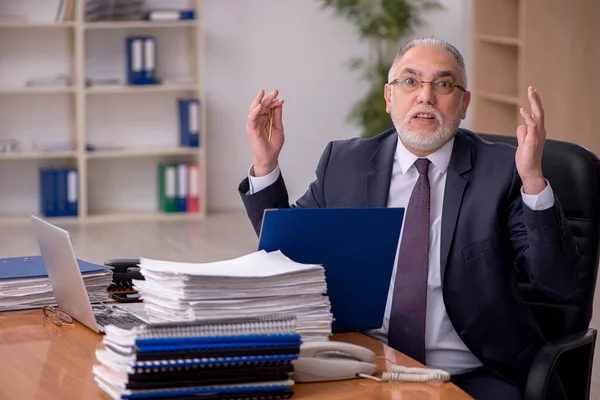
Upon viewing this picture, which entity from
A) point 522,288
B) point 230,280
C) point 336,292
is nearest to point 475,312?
point 522,288

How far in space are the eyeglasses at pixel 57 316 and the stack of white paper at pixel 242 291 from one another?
0.38 meters

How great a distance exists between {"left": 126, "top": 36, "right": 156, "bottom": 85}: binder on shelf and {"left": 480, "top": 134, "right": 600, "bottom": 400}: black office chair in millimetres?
5395

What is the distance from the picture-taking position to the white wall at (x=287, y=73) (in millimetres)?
8125

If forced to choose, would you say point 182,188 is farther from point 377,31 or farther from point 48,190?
point 377,31

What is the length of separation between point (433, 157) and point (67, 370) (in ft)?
3.51

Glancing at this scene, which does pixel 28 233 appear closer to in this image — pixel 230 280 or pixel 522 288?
pixel 522 288

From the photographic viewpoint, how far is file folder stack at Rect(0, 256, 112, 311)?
2.41 m

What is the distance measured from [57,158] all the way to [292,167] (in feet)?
6.00

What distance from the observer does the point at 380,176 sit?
262 centimetres

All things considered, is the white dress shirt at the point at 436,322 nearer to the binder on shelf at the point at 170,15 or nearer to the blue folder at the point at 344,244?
the blue folder at the point at 344,244

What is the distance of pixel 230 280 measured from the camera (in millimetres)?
1883

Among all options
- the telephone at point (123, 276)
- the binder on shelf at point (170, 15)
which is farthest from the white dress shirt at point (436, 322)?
the binder on shelf at point (170, 15)

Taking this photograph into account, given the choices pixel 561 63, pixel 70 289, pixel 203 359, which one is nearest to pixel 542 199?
pixel 203 359

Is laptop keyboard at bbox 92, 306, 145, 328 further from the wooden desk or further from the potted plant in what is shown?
the potted plant
